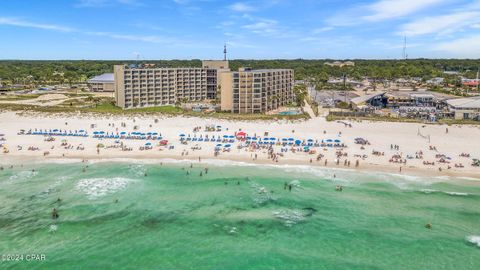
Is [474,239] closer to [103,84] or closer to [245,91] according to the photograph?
[245,91]

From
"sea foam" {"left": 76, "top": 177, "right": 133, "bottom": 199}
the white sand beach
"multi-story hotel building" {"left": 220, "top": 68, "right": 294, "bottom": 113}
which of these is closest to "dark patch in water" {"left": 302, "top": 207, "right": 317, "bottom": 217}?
the white sand beach

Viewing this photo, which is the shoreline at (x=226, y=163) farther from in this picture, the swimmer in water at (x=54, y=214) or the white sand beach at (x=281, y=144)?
the swimmer in water at (x=54, y=214)

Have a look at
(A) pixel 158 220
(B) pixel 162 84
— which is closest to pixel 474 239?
(A) pixel 158 220

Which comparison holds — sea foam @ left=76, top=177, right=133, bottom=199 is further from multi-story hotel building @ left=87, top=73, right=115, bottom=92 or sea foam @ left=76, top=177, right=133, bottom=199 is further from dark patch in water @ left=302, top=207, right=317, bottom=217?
multi-story hotel building @ left=87, top=73, right=115, bottom=92

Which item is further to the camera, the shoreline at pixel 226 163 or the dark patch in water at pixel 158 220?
the shoreline at pixel 226 163

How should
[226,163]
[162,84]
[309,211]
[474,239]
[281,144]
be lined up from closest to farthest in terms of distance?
[474,239] < [309,211] < [226,163] < [281,144] < [162,84]

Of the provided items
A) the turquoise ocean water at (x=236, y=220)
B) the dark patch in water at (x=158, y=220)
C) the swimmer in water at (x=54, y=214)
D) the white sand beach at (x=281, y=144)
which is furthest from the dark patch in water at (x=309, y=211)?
the swimmer in water at (x=54, y=214)
